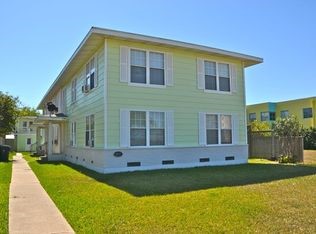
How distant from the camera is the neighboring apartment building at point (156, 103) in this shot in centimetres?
1280

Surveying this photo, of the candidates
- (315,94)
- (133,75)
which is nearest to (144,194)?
(133,75)

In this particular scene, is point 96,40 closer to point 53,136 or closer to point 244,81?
point 244,81

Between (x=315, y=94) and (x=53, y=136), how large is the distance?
27.4m

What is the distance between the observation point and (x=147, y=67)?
13633 mm

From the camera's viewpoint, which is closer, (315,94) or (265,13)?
(265,13)

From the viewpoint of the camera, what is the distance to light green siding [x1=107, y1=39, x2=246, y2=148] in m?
12.8

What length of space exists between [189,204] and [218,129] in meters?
9.20

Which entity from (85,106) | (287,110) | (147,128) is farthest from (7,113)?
(287,110)

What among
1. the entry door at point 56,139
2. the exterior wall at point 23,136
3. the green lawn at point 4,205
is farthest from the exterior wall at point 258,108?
the green lawn at point 4,205

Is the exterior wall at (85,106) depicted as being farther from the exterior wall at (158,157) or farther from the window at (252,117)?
the window at (252,117)

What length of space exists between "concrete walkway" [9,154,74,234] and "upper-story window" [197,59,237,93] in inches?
348

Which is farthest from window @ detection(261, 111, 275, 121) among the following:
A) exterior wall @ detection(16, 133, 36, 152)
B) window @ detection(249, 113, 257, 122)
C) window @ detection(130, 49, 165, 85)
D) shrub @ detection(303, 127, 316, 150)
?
exterior wall @ detection(16, 133, 36, 152)

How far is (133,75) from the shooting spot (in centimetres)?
1336

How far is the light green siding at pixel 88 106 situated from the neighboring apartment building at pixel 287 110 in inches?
939
